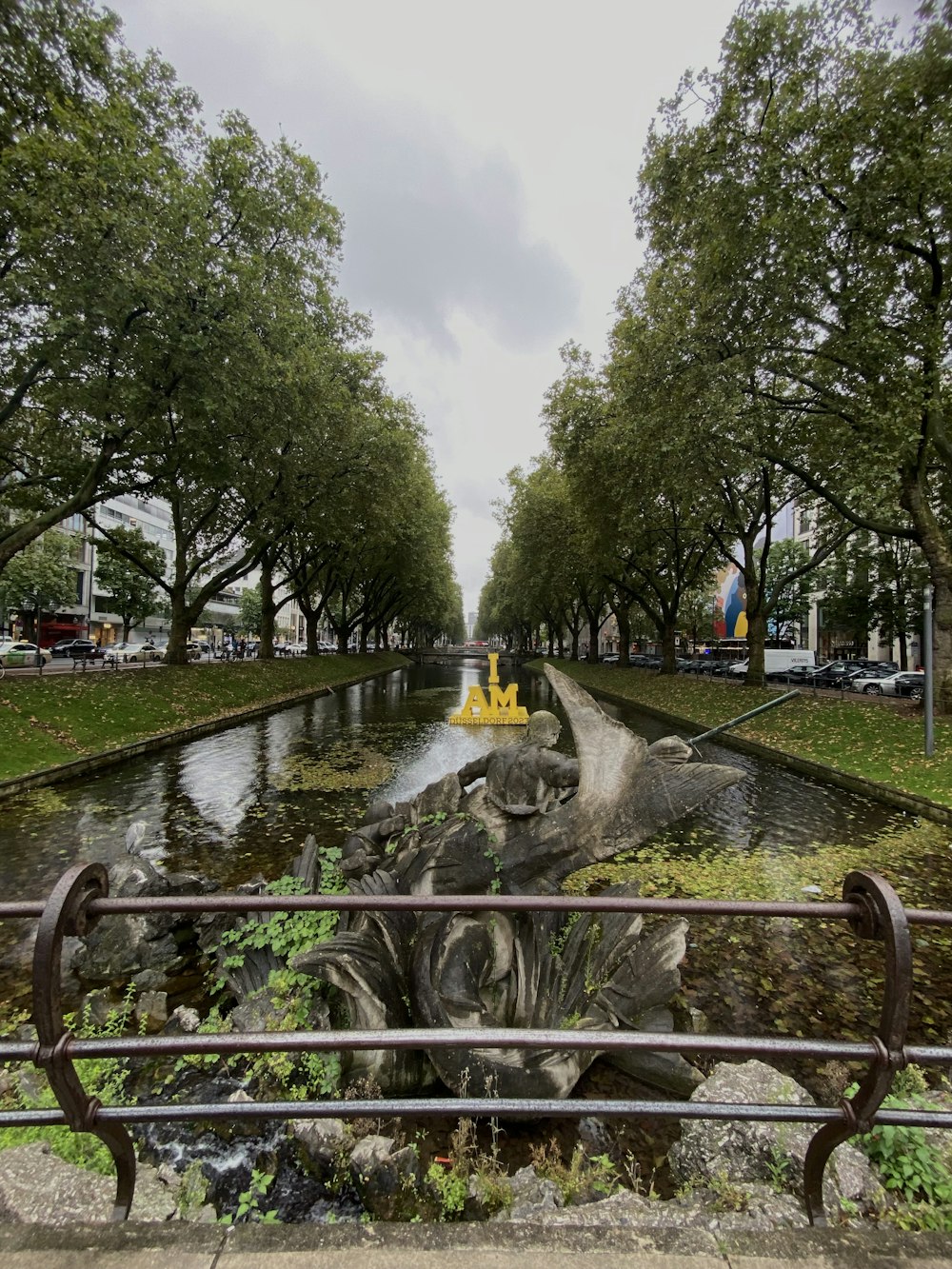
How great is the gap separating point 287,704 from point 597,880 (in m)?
20.6

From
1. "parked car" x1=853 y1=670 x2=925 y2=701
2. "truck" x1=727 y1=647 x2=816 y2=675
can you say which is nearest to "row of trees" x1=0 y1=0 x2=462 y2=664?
"parked car" x1=853 y1=670 x2=925 y2=701

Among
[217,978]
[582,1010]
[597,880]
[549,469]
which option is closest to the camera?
[582,1010]

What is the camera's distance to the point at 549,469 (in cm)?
3797

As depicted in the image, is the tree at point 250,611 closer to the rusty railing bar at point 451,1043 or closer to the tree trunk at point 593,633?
the tree trunk at point 593,633

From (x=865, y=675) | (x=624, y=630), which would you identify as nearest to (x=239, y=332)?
(x=624, y=630)

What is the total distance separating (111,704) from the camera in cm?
Result: 1670

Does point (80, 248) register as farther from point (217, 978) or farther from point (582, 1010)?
point (582, 1010)

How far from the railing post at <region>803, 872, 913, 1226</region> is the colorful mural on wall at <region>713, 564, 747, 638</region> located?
71.2m

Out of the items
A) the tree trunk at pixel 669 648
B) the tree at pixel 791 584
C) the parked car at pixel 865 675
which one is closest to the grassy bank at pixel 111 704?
the tree trunk at pixel 669 648

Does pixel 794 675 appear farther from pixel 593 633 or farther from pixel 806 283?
pixel 806 283

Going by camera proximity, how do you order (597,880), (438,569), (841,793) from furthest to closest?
(438,569) → (841,793) → (597,880)

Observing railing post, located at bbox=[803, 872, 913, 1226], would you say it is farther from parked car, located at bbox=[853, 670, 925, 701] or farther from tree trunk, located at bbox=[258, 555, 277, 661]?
tree trunk, located at bbox=[258, 555, 277, 661]

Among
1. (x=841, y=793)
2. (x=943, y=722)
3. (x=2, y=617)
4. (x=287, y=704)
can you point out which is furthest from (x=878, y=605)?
(x=2, y=617)

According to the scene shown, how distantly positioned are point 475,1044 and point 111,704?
18050mm
